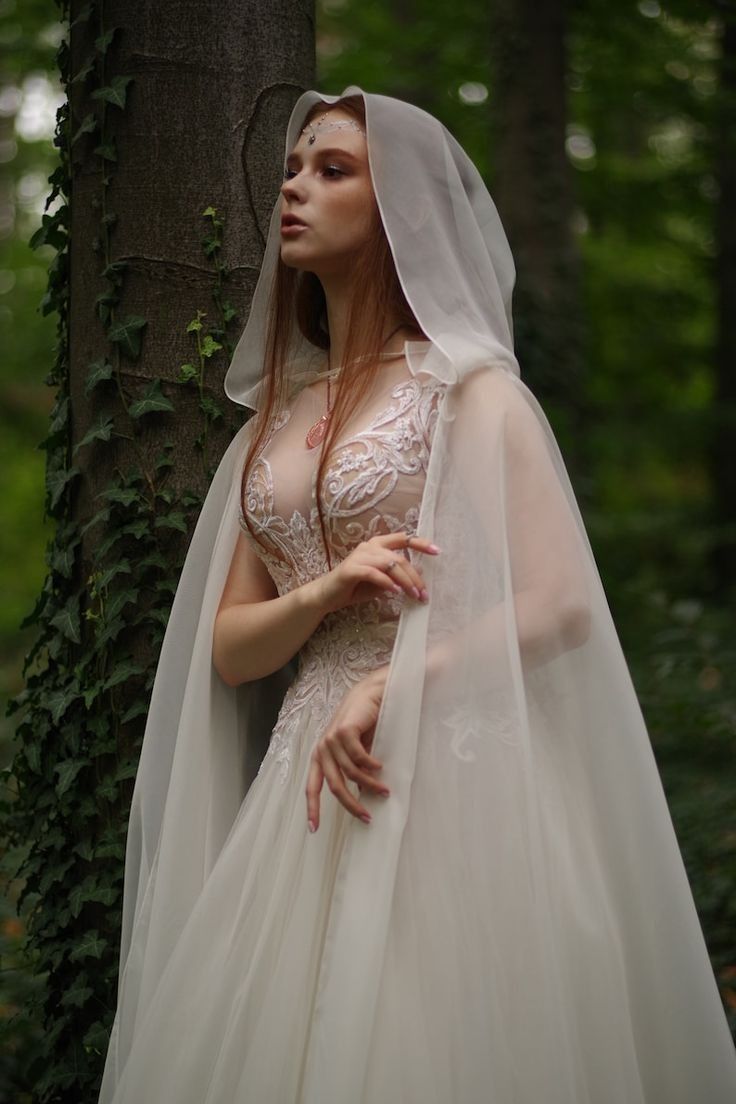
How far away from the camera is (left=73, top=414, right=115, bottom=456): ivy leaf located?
2854mm

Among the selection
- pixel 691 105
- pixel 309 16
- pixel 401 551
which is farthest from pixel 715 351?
pixel 401 551

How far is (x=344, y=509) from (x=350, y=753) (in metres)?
0.52

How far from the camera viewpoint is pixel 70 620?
9.70ft

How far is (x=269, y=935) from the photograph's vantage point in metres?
2.18

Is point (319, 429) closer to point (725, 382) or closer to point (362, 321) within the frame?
point (362, 321)

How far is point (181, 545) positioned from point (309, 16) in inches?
59.8

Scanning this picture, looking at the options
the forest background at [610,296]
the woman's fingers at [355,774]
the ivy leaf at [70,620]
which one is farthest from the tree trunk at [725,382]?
the woman's fingers at [355,774]

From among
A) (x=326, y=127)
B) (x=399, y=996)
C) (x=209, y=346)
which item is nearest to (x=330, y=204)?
(x=326, y=127)

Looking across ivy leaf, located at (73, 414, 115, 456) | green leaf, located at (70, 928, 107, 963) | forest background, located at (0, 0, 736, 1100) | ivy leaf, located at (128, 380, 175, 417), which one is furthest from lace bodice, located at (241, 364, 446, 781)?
forest background, located at (0, 0, 736, 1100)

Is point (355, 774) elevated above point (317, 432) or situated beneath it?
situated beneath

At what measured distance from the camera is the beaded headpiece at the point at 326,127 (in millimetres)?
2469

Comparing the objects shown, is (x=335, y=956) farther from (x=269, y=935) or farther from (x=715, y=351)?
(x=715, y=351)

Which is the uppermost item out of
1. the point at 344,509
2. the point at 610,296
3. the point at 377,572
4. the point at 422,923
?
the point at 610,296

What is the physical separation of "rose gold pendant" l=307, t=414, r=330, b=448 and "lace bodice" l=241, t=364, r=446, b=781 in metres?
0.02
